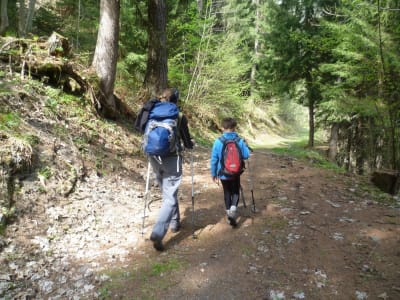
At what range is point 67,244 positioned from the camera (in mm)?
4402

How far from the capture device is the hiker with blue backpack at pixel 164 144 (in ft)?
14.0

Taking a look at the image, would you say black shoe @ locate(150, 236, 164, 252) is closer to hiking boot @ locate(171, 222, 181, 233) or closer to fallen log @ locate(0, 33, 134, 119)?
hiking boot @ locate(171, 222, 181, 233)

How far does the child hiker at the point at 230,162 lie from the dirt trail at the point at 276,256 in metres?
0.53

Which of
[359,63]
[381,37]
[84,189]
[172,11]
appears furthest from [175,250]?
[172,11]

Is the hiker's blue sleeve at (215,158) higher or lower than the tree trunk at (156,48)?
lower

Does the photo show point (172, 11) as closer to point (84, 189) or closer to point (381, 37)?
point (381, 37)

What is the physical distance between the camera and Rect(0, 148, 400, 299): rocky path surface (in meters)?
3.54

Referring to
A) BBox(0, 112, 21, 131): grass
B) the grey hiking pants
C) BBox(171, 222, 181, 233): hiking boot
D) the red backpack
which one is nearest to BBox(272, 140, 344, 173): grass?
the red backpack

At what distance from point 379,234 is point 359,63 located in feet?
25.4

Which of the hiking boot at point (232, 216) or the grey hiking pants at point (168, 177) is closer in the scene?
the grey hiking pants at point (168, 177)

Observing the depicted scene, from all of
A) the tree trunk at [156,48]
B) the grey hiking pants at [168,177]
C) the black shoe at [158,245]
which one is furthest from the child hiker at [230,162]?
the tree trunk at [156,48]

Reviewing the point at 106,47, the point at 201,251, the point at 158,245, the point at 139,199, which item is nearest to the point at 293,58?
the point at 106,47

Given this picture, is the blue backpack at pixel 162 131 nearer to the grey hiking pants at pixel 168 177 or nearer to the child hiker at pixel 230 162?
the grey hiking pants at pixel 168 177

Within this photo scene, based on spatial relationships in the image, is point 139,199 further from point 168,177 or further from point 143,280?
point 143,280
